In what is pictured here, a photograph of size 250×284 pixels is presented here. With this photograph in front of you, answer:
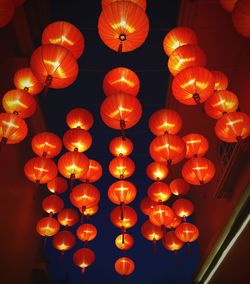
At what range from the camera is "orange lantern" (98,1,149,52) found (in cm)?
285

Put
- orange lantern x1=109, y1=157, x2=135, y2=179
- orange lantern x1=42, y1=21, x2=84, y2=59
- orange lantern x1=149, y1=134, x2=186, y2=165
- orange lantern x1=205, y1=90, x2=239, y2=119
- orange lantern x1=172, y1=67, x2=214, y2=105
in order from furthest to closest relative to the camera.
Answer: orange lantern x1=109, y1=157, x2=135, y2=179 → orange lantern x1=149, y1=134, x2=186, y2=165 → orange lantern x1=205, y1=90, x2=239, y2=119 → orange lantern x1=42, y1=21, x2=84, y2=59 → orange lantern x1=172, y1=67, x2=214, y2=105

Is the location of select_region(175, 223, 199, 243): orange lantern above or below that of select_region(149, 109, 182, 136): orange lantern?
below

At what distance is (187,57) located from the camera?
329cm


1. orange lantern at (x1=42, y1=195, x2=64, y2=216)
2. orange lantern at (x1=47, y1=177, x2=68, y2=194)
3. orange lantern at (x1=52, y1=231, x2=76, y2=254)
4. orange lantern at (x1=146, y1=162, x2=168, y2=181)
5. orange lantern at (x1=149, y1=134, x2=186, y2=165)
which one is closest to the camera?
orange lantern at (x1=149, y1=134, x2=186, y2=165)

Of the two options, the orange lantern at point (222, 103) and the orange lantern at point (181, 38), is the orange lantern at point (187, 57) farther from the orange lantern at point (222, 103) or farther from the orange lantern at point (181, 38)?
the orange lantern at point (222, 103)

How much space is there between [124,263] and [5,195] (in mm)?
2341

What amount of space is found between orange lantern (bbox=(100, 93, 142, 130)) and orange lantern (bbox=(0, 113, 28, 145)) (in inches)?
42.3

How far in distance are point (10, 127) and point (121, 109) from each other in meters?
1.37

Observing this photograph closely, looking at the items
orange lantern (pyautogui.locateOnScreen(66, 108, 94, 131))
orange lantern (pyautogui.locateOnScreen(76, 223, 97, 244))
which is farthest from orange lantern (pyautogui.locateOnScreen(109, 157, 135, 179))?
orange lantern (pyautogui.locateOnScreen(76, 223, 97, 244))

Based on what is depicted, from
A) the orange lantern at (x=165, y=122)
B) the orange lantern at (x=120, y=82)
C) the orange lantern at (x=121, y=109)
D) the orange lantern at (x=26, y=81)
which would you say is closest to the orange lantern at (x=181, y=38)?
the orange lantern at (x=120, y=82)

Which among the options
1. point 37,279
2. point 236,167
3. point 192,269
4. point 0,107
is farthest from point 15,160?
point 192,269

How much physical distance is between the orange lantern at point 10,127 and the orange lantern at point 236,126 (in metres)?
2.50

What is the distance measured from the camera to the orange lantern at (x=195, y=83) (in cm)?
311

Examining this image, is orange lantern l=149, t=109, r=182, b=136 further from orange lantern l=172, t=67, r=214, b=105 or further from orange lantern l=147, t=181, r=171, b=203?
orange lantern l=147, t=181, r=171, b=203
